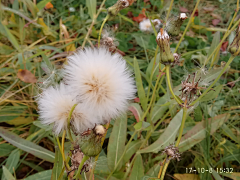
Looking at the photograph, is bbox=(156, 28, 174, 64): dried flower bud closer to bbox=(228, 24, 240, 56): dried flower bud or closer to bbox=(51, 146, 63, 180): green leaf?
bbox=(228, 24, 240, 56): dried flower bud

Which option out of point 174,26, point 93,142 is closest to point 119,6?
point 174,26

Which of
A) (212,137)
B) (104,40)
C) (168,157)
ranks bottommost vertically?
(168,157)

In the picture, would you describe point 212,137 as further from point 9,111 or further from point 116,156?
point 9,111

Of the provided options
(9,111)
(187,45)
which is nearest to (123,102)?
(9,111)

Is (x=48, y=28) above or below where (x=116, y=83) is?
above

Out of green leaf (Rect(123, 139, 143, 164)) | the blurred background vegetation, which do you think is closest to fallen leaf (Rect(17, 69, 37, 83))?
the blurred background vegetation
